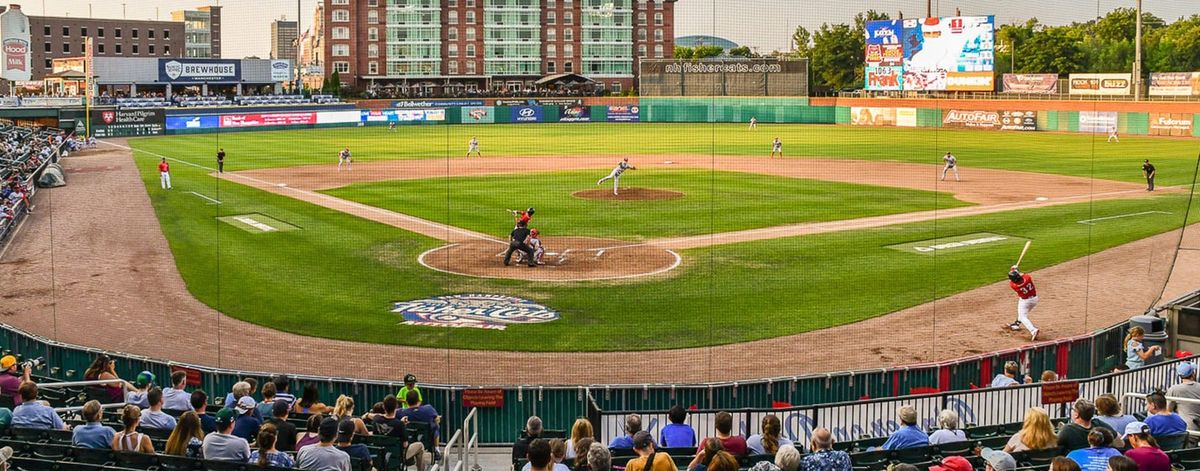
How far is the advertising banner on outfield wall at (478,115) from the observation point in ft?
253

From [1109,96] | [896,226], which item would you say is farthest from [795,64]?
[896,226]

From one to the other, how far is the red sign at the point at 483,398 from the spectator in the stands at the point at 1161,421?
21.6 feet

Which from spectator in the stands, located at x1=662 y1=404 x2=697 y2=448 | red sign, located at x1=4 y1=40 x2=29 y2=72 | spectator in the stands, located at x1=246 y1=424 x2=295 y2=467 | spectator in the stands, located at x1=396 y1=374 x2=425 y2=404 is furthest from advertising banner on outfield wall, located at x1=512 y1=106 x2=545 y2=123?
spectator in the stands, located at x1=246 y1=424 x2=295 y2=467

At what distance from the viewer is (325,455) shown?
7.95m

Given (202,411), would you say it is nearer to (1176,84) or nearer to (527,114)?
(1176,84)

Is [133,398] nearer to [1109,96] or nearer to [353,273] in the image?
[353,273]

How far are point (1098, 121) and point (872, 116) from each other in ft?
51.8

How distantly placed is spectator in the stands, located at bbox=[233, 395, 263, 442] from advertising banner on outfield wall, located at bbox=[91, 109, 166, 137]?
59.7m

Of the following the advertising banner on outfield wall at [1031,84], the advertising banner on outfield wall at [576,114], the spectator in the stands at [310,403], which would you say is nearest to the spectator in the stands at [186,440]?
the spectator in the stands at [310,403]

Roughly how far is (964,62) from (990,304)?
1722 inches

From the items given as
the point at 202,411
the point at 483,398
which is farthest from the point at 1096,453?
the point at 483,398

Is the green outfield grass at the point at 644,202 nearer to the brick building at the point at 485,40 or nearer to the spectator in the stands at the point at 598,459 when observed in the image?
the spectator in the stands at the point at 598,459

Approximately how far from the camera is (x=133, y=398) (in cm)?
1077

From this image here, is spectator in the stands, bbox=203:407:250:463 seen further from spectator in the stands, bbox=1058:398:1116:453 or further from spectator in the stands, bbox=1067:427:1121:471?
spectator in the stands, bbox=1058:398:1116:453
